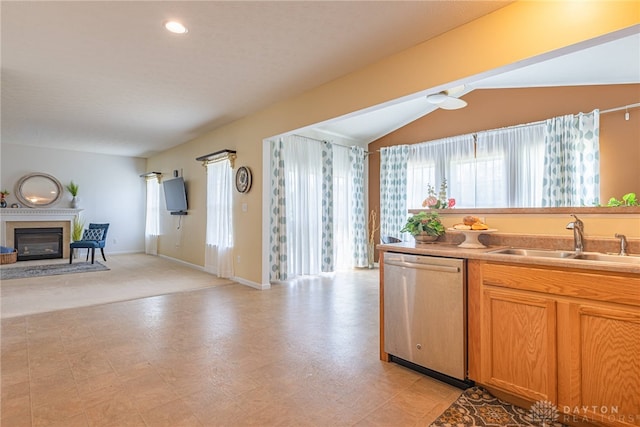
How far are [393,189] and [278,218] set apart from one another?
246 centimetres

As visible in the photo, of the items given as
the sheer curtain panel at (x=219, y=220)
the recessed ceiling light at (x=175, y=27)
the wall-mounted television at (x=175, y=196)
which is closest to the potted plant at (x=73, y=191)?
the wall-mounted television at (x=175, y=196)

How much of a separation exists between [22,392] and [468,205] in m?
5.69

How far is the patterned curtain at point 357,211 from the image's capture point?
22.3 feet

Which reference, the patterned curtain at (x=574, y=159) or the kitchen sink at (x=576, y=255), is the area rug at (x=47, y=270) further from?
the patterned curtain at (x=574, y=159)

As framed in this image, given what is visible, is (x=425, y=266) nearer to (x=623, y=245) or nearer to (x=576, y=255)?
(x=576, y=255)

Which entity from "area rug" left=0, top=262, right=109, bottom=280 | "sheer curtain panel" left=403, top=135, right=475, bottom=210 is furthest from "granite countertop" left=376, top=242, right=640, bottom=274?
"area rug" left=0, top=262, right=109, bottom=280

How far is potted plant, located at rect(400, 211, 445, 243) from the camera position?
8.41 feet

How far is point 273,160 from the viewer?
17.3ft

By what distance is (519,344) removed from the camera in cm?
187

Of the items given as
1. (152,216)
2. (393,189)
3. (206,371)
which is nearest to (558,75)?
(393,189)

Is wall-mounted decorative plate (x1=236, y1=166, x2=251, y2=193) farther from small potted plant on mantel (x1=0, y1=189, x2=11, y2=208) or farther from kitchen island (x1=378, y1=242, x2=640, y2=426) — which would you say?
small potted plant on mantel (x1=0, y1=189, x2=11, y2=208)

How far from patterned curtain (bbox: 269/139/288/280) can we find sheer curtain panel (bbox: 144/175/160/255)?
14.1 feet

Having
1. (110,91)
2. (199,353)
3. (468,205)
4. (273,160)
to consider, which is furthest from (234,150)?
(468,205)

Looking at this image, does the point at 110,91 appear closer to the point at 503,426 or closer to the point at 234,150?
the point at 234,150
